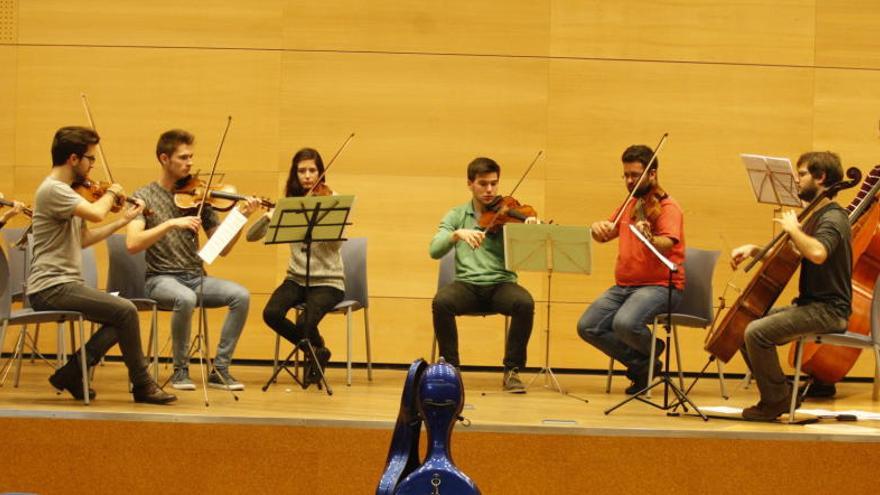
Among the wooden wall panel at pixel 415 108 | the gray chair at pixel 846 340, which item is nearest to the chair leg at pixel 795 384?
the gray chair at pixel 846 340

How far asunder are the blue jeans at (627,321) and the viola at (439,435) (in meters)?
3.20

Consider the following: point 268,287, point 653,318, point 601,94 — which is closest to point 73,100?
point 268,287

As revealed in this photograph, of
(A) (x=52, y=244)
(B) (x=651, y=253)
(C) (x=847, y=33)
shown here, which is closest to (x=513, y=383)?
(B) (x=651, y=253)

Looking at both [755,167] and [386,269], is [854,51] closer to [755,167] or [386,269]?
[755,167]

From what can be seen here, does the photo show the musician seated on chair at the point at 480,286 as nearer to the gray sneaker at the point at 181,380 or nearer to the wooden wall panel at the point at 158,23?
the gray sneaker at the point at 181,380

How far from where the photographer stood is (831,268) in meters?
4.68

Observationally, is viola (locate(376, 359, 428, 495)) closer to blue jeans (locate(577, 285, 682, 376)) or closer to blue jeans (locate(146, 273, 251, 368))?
blue jeans (locate(146, 273, 251, 368))

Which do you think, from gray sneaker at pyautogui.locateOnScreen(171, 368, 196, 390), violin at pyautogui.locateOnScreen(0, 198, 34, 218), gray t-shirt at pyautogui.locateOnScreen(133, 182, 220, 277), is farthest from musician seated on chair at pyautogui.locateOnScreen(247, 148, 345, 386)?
violin at pyautogui.locateOnScreen(0, 198, 34, 218)

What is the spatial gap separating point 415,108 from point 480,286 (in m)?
1.55

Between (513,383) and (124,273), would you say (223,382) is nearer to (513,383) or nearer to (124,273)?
(124,273)

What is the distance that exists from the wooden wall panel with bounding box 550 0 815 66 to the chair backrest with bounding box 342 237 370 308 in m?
1.99

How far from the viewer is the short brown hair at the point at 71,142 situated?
15.3ft

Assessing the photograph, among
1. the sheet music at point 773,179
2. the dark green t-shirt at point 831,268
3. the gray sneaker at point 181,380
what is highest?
the sheet music at point 773,179

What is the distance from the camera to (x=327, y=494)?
4270mm
